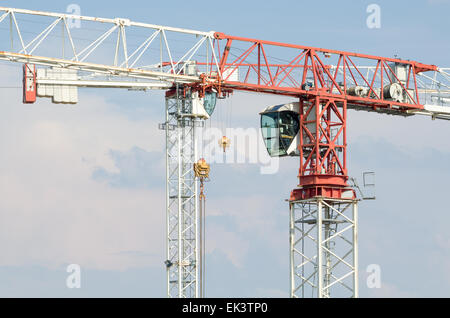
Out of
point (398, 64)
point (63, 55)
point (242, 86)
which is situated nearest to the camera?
point (63, 55)

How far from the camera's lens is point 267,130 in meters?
147

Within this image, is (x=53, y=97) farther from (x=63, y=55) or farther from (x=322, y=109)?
(x=322, y=109)

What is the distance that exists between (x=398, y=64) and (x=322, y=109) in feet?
39.0

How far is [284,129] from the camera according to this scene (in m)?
145

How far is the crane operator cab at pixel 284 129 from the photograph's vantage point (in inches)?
5684

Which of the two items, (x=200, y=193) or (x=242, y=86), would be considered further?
(x=200, y=193)

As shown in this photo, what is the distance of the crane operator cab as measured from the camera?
14438 centimetres

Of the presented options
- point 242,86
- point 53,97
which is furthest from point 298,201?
point 53,97

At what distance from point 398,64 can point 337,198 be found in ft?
59.4
